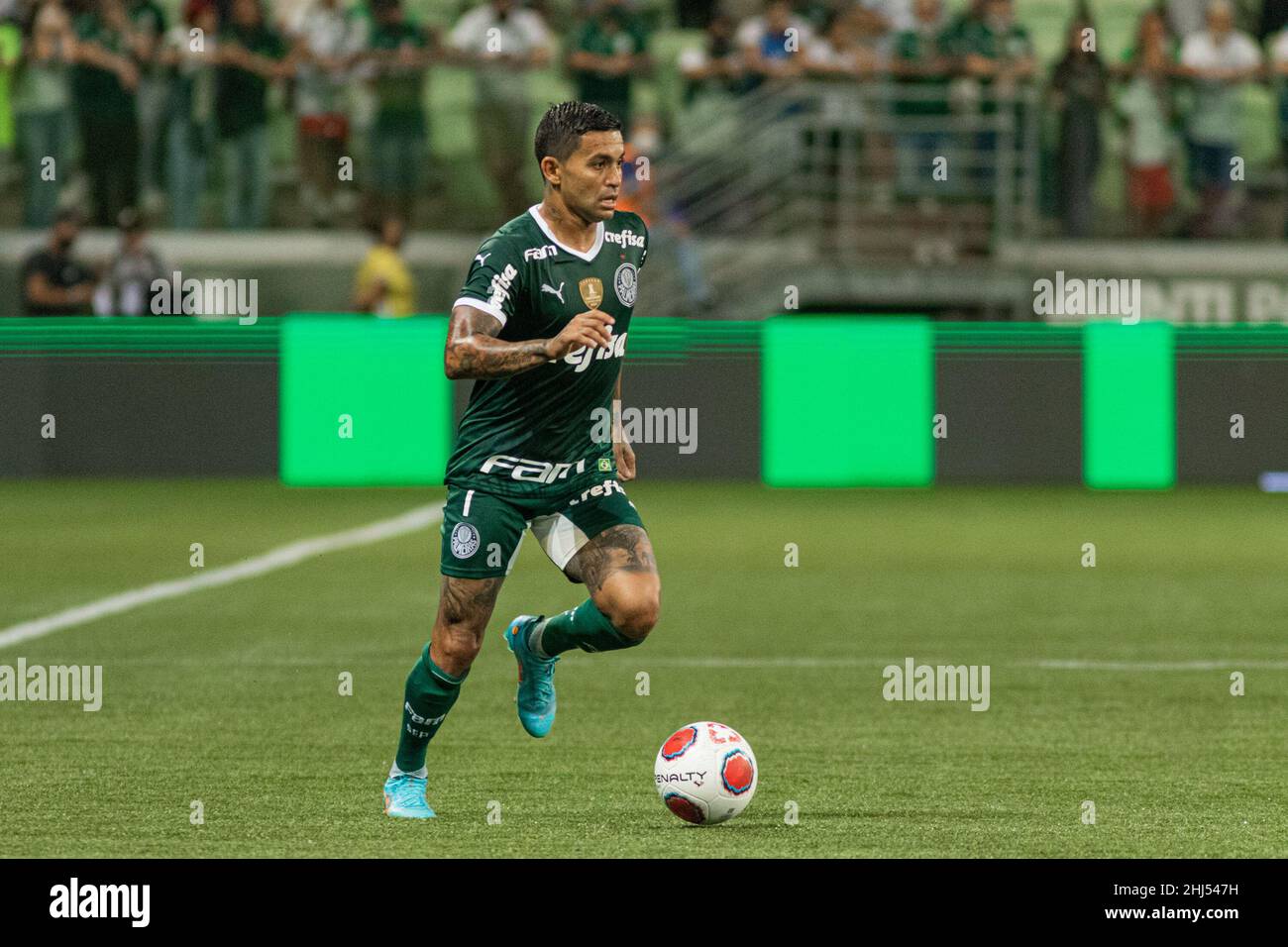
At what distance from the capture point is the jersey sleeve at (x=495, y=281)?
7457 mm

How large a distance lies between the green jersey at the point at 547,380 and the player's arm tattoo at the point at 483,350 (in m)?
0.17

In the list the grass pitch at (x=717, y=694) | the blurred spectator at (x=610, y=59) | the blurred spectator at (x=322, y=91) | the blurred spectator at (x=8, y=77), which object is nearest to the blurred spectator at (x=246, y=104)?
the blurred spectator at (x=322, y=91)

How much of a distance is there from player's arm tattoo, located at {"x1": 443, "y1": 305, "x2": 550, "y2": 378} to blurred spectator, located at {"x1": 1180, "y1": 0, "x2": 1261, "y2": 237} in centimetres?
1589

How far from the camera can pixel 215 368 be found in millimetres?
20609

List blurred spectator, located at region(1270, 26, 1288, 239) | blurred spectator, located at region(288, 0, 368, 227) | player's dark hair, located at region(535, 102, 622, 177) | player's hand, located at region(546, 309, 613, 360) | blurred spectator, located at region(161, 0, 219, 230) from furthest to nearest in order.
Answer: blurred spectator, located at region(1270, 26, 1288, 239) < blurred spectator, located at region(288, 0, 368, 227) < blurred spectator, located at region(161, 0, 219, 230) < player's dark hair, located at region(535, 102, 622, 177) < player's hand, located at region(546, 309, 613, 360)

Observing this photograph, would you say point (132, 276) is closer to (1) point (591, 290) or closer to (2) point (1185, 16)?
(2) point (1185, 16)

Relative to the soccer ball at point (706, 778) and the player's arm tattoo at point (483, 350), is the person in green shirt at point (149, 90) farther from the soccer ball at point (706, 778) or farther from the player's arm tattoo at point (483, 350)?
the soccer ball at point (706, 778)

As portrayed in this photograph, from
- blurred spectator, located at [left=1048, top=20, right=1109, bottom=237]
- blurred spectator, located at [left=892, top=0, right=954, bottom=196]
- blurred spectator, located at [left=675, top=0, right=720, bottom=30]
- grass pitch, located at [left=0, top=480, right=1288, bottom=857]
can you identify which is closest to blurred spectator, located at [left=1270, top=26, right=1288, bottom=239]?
blurred spectator, located at [left=1048, top=20, right=1109, bottom=237]

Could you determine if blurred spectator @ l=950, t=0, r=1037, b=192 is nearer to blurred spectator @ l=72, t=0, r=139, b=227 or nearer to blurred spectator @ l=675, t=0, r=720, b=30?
blurred spectator @ l=675, t=0, r=720, b=30

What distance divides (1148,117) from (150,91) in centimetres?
884

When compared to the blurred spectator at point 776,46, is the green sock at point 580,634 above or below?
below

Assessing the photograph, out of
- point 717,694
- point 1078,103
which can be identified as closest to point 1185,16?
point 1078,103

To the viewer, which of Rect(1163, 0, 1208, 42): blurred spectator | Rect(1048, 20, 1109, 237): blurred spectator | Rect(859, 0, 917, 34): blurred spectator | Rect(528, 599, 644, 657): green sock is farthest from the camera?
Rect(1163, 0, 1208, 42): blurred spectator

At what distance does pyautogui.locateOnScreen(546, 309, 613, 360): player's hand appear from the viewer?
23.3ft
